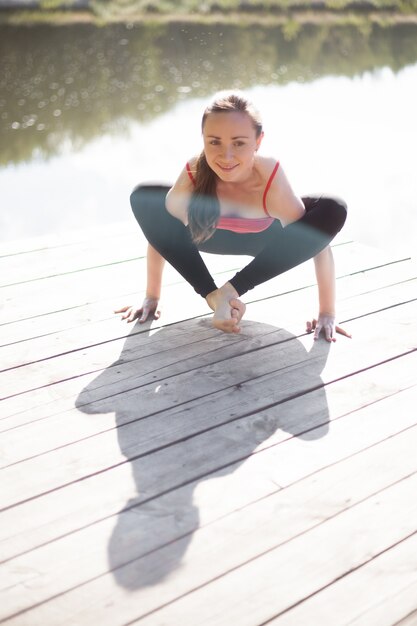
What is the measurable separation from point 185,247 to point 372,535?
1.00 m

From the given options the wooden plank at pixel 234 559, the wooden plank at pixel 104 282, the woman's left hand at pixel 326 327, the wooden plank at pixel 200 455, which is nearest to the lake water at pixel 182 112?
the wooden plank at pixel 104 282

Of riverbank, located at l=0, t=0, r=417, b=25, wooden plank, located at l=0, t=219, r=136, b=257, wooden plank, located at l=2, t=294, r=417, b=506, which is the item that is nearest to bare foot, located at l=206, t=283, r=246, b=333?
wooden plank, located at l=2, t=294, r=417, b=506

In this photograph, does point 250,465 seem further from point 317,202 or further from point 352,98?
point 352,98

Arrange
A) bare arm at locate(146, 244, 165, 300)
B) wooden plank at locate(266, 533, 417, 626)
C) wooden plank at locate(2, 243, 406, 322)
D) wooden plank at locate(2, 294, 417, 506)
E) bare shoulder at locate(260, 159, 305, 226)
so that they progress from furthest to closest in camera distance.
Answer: wooden plank at locate(2, 243, 406, 322), bare arm at locate(146, 244, 165, 300), bare shoulder at locate(260, 159, 305, 226), wooden plank at locate(2, 294, 417, 506), wooden plank at locate(266, 533, 417, 626)

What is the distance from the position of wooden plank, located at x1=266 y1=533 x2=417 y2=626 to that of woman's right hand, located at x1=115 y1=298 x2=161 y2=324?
1.16 metres

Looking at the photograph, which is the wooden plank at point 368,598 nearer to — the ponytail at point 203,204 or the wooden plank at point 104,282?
the ponytail at point 203,204

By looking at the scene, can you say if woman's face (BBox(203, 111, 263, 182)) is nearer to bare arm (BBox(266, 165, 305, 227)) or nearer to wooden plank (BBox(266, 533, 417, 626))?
bare arm (BBox(266, 165, 305, 227))

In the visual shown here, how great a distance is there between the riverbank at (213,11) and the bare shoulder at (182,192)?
8.08 metres

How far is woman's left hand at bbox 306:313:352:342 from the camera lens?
218cm

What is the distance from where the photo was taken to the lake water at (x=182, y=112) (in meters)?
5.16

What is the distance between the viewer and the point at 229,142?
6.46ft

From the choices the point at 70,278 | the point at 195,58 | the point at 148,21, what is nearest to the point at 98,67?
the point at 195,58

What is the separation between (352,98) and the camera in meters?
7.49

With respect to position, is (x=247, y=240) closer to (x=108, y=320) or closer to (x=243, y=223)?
(x=243, y=223)
